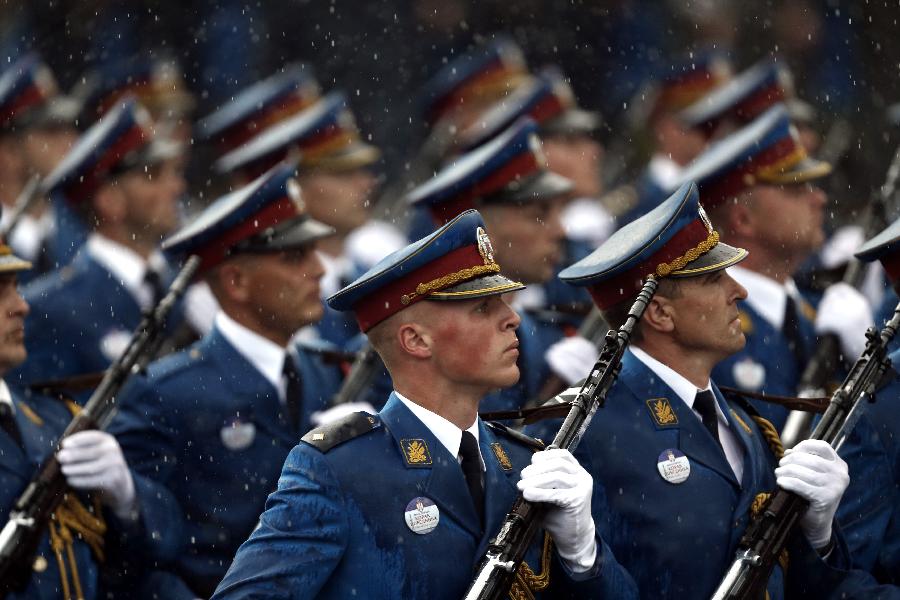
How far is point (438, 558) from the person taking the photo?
6223mm

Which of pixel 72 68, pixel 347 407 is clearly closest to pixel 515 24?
pixel 72 68

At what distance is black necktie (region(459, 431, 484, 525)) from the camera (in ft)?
21.0

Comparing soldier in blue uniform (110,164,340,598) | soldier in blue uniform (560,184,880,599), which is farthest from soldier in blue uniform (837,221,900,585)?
soldier in blue uniform (110,164,340,598)

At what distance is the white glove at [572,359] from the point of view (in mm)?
9539

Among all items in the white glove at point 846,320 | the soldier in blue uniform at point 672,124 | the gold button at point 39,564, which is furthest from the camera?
the soldier in blue uniform at point 672,124

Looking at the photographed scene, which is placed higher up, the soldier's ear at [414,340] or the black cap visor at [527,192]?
the black cap visor at [527,192]

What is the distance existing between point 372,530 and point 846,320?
4121 mm

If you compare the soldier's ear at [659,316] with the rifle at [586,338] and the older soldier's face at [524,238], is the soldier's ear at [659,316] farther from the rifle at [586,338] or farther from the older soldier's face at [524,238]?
the older soldier's face at [524,238]

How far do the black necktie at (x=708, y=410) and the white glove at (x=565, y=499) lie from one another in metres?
0.83

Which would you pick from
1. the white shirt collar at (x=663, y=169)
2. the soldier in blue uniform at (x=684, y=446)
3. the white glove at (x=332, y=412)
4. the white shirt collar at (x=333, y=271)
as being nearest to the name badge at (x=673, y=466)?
the soldier in blue uniform at (x=684, y=446)

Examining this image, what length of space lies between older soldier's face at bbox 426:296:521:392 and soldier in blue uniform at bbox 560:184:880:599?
1.59 feet

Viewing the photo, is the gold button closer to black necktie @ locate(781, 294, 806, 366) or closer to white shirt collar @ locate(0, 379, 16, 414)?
white shirt collar @ locate(0, 379, 16, 414)

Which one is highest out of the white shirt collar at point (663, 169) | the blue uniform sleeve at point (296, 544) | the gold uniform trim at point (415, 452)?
the white shirt collar at point (663, 169)

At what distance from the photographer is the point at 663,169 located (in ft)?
52.4
